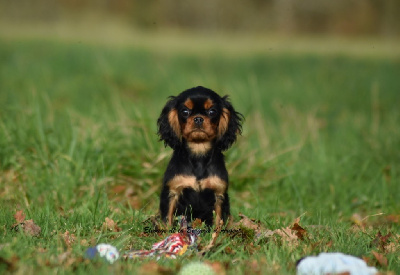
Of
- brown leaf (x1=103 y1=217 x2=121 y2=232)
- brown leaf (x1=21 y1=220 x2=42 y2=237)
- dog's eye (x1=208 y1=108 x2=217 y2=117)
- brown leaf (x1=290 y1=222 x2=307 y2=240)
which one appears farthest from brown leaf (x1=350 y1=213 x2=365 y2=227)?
brown leaf (x1=21 y1=220 x2=42 y2=237)

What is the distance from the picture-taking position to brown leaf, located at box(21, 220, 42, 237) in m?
3.92

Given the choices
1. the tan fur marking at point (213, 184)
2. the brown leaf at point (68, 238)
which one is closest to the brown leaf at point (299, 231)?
the tan fur marking at point (213, 184)

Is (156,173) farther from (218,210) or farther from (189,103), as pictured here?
(189,103)

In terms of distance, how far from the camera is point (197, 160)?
14.2 feet

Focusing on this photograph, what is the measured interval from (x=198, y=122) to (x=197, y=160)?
1.16ft

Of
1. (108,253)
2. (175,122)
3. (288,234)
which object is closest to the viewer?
(108,253)

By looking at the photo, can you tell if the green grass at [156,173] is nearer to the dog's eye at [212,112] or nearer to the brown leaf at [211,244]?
the brown leaf at [211,244]

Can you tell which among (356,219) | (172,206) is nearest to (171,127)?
(172,206)

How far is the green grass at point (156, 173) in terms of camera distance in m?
3.67

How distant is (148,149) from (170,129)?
161 centimetres

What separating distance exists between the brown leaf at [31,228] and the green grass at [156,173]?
90mm

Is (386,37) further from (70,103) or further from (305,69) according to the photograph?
(70,103)

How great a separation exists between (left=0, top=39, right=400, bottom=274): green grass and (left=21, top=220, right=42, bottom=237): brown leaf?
0.09m

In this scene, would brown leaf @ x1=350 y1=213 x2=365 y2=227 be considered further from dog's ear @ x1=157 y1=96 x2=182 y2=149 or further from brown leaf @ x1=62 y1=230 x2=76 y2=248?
brown leaf @ x1=62 y1=230 x2=76 y2=248
